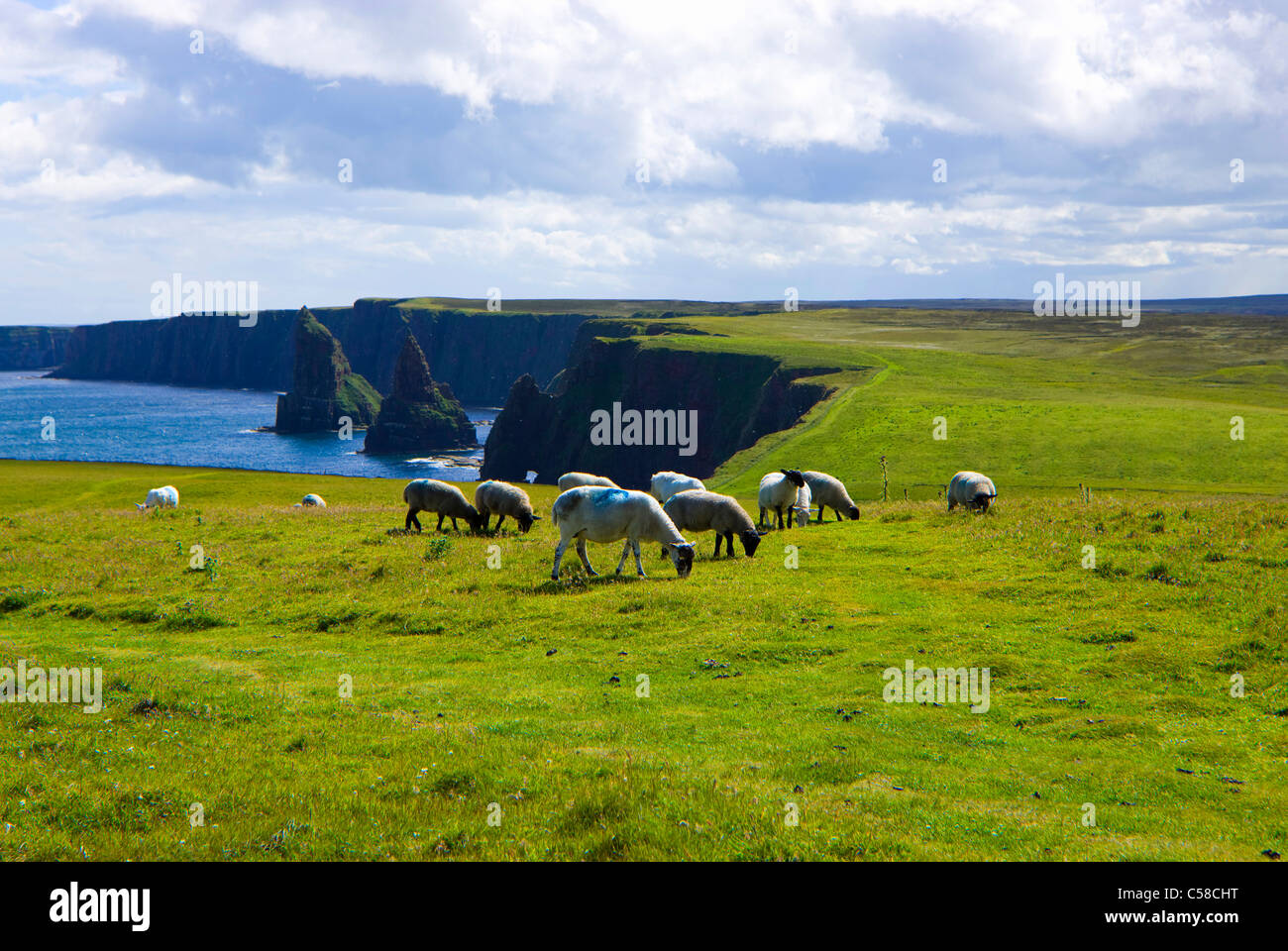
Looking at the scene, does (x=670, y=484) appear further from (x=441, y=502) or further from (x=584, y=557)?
(x=584, y=557)

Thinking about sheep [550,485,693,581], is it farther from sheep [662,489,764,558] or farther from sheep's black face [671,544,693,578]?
sheep [662,489,764,558]

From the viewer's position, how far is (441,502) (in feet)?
123

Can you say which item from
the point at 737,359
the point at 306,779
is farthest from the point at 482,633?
the point at 737,359

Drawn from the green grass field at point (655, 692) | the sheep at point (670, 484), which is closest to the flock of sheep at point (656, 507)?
the sheep at point (670, 484)

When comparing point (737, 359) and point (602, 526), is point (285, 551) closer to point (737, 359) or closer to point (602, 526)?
point (602, 526)

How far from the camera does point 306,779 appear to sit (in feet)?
39.5

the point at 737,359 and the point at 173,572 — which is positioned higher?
the point at 737,359

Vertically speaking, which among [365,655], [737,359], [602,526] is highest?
[737,359]

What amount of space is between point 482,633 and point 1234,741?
51.8 feet
